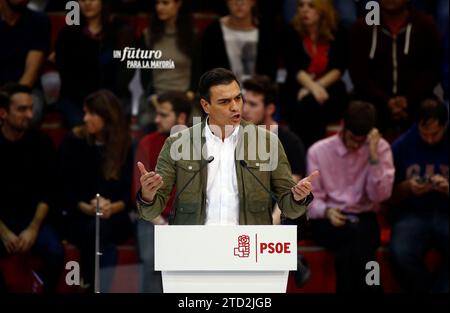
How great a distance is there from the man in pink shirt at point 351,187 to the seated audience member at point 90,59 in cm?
101

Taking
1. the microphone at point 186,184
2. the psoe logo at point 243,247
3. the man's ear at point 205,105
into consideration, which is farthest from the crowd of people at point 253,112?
the psoe logo at point 243,247

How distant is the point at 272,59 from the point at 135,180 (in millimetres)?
1022

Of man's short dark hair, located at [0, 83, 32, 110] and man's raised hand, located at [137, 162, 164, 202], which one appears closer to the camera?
man's raised hand, located at [137, 162, 164, 202]

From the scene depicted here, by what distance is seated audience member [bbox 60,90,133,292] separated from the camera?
18.3 feet

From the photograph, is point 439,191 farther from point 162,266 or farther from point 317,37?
point 162,266

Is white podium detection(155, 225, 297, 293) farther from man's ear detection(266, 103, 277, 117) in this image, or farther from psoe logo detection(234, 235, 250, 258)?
man's ear detection(266, 103, 277, 117)

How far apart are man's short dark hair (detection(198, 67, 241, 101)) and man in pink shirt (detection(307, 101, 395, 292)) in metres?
0.64

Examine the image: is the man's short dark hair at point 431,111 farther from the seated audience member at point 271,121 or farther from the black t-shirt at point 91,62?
the black t-shirt at point 91,62

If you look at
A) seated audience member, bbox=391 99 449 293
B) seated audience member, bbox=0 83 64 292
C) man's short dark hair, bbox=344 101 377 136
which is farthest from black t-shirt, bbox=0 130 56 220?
seated audience member, bbox=391 99 449 293

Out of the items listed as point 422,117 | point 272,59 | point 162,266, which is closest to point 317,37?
point 272,59

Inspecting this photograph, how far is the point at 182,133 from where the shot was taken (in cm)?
525

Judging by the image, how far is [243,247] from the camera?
5082 mm
